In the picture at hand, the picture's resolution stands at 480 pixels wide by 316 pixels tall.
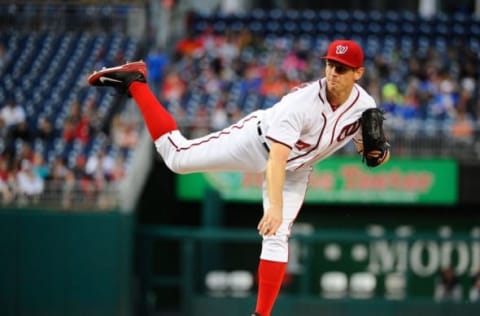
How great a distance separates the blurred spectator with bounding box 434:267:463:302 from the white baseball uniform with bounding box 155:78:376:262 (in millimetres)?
7634

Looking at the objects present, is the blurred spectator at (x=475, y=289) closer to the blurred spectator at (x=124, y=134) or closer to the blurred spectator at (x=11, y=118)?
the blurred spectator at (x=124, y=134)

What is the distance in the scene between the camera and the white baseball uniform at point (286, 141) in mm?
6574

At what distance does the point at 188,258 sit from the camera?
14203mm

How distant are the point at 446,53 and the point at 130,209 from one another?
287 inches

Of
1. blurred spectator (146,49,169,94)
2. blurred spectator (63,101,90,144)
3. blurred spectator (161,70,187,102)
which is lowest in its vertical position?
blurred spectator (63,101,90,144)

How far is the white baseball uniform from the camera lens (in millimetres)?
6574

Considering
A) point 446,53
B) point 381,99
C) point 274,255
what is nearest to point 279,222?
point 274,255

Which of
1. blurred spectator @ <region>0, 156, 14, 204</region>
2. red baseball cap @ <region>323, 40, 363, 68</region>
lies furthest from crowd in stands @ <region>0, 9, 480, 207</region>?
red baseball cap @ <region>323, 40, 363, 68</region>

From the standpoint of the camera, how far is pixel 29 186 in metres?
13.9

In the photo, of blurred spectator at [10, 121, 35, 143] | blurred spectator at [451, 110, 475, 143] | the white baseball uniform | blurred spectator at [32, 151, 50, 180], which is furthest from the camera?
blurred spectator at [10, 121, 35, 143]

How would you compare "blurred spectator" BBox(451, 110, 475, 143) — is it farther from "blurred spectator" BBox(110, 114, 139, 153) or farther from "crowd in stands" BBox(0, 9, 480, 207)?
"blurred spectator" BBox(110, 114, 139, 153)

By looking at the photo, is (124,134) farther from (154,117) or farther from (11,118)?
(154,117)

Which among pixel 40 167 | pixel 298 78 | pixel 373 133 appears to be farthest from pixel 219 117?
pixel 373 133

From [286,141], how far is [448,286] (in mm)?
8843
